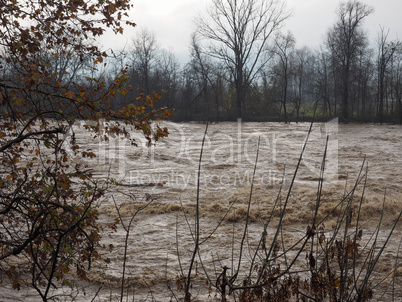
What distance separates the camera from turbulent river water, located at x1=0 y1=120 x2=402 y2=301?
595cm

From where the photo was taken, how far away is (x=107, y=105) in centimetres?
450

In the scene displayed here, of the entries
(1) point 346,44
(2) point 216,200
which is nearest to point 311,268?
(2) point 216,200

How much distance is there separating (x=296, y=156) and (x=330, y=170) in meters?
3.50

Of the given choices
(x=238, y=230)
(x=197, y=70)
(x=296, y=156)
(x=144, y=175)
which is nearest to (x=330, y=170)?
(x=296, y=156)

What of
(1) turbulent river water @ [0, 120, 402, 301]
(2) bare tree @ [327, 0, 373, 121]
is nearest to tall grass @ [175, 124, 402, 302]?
(1) turbulent river water @ [0, 120, 402, 301]

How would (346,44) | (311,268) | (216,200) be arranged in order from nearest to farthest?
1. (311,268)
2. (216,200)
3. (346,44)

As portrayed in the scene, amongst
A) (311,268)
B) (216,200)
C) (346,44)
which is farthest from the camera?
(346,44)

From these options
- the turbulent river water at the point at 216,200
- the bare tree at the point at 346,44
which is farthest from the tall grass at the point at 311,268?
the bare tree at the point at 346,44

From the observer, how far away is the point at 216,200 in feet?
35.0

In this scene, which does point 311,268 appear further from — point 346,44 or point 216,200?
point 346,44

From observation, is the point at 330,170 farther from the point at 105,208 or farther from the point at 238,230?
the point at 105,208

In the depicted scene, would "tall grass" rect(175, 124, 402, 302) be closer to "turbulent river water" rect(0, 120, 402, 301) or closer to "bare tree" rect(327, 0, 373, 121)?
"turbulent river water" rect(0, 120, 402, 301)

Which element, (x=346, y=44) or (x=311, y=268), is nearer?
(x=311, y=268)

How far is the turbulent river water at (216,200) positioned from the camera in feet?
19.5
